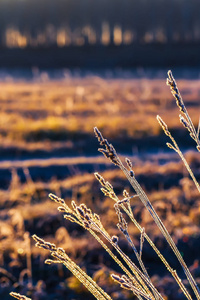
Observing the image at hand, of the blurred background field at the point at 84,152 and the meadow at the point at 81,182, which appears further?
the blurred background field at the point at 84,152

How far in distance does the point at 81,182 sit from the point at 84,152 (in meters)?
2.32

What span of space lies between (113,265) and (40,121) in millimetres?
7431

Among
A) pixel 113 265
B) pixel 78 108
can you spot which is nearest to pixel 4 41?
pixel 78 108

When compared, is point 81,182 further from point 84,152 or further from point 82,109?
point 82,109

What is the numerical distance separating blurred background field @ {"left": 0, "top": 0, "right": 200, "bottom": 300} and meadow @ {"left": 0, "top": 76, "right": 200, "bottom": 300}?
0.04ft

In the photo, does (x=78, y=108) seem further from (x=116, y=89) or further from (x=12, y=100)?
(x=116, y=89)

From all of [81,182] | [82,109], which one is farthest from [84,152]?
[82,109]

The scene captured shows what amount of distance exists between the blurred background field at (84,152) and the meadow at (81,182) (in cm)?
1

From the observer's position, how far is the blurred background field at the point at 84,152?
162 inches

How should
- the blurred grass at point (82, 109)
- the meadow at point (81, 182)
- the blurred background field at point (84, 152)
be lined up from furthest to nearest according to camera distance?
1. the blurred grass at point (82, 109)
2. the blurred background field at point (84, 152)
3. the meadow at point (81, 182)

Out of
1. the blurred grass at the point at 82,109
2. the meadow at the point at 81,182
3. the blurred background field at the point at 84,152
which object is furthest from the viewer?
the blurred grass at the point at 82,109

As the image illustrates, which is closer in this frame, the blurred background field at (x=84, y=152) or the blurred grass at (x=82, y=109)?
the blurred background field at (x=84, y=152)

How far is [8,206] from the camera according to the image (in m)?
5.71

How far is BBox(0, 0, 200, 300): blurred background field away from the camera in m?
4.11
